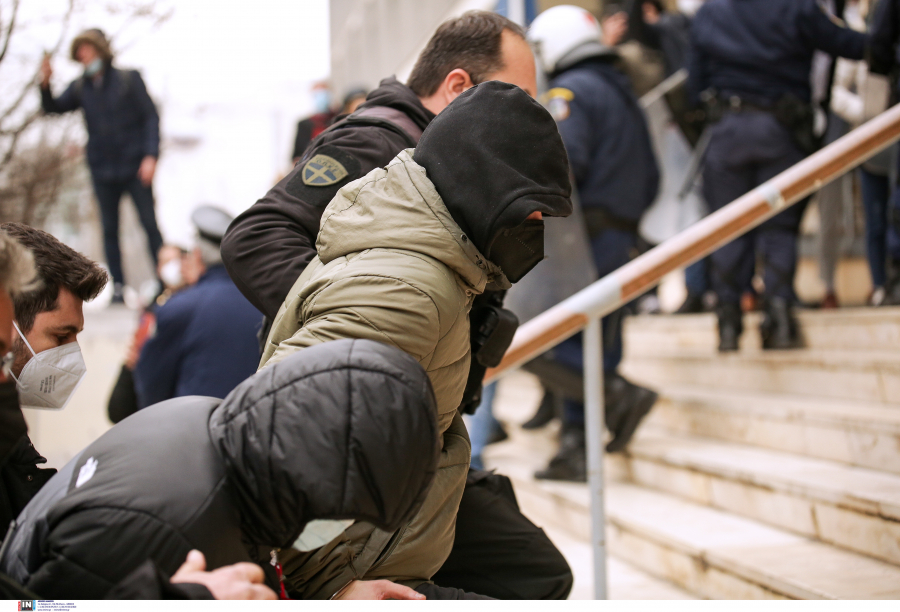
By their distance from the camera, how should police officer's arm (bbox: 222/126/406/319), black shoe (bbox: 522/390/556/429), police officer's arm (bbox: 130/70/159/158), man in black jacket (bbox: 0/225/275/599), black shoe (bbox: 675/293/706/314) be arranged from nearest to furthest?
1. man in black jacket (bbox: 0/225/275/599)
2. police officer's arm (bbox: 222/126/406/319)
3. black shoe (bbox: 522/390/556/429)
4. police officer's arm (bbox: 130/70/159/158)
5. black shoe (bbox: 675/293/706/314)

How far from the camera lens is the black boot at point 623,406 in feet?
10.5

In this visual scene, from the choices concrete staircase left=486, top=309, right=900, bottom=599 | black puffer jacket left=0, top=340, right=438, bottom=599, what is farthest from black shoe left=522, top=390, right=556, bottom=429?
black puffer jacket left=0, top=340, right=438, bottom=599

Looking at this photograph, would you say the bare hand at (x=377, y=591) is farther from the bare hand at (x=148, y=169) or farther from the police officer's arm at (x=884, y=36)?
the bare hand at (x=148, y=169)

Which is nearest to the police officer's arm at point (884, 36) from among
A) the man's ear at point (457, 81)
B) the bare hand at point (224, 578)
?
the man's ear at point (457, 81)

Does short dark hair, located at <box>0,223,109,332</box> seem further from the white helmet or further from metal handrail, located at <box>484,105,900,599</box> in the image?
the white helmet

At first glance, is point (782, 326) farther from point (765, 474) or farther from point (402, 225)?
point (402, 225)

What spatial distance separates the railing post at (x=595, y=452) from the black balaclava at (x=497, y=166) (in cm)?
108

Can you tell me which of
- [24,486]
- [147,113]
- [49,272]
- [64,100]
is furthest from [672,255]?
[147,113]

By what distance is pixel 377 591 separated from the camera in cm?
122

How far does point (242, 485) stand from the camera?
3.03 ft

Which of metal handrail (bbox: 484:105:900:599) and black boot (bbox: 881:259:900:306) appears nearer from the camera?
metal handrail (bbox: 484:105:900:599)

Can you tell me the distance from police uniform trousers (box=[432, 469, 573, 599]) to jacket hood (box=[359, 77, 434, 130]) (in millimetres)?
783

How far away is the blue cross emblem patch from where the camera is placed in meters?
1.49

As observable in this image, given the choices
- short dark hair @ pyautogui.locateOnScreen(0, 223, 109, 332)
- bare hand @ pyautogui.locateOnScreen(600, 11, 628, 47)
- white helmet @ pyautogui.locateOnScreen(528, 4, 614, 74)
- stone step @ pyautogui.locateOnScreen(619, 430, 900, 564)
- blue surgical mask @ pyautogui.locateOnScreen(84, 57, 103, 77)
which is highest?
bare hand @ pyautogui.locateOnScreen(600, 11, 628, 47)
